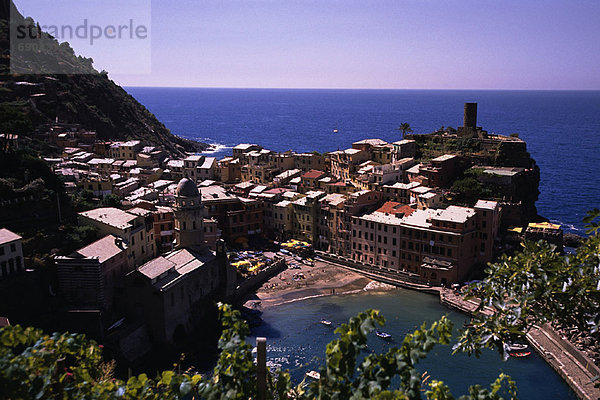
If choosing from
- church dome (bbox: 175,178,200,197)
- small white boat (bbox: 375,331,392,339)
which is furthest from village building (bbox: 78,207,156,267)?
small white boat (bbox: 375,331,392,339)

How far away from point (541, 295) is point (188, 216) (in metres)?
36.1

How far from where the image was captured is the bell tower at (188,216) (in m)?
44.9

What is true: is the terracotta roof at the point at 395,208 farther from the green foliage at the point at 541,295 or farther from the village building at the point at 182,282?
the green foliage at the point at 541,295

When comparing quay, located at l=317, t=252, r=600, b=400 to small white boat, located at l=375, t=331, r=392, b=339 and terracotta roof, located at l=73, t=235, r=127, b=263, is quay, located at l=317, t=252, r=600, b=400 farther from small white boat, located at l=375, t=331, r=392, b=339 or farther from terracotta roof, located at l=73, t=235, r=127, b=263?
terracotta roof, located at l=73, t=235, r=127, b=263

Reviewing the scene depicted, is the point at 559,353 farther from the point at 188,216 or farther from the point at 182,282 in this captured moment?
the point at 188,216

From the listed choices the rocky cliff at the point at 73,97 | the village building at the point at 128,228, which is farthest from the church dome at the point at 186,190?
the rocky cliff at the point at 73,97

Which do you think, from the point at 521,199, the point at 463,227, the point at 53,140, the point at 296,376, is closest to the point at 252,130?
the point at 53,140

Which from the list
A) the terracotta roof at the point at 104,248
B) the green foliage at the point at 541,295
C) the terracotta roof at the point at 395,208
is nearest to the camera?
the green foliage at the point at 541,295

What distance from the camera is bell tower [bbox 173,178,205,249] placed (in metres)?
44.9

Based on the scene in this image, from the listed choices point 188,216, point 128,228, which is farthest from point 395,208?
point 128,228

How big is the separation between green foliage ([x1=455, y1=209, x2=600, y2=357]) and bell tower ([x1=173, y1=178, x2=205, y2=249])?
1370 inches

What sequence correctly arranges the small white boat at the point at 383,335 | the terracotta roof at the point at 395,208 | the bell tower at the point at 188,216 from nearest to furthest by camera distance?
the small white boat at the point at 383,335 → the bell tower at the point at 188,216 → the terracotta roof at the point at 395,208

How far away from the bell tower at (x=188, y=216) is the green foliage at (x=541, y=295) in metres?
34.8

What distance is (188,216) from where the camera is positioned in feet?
148
